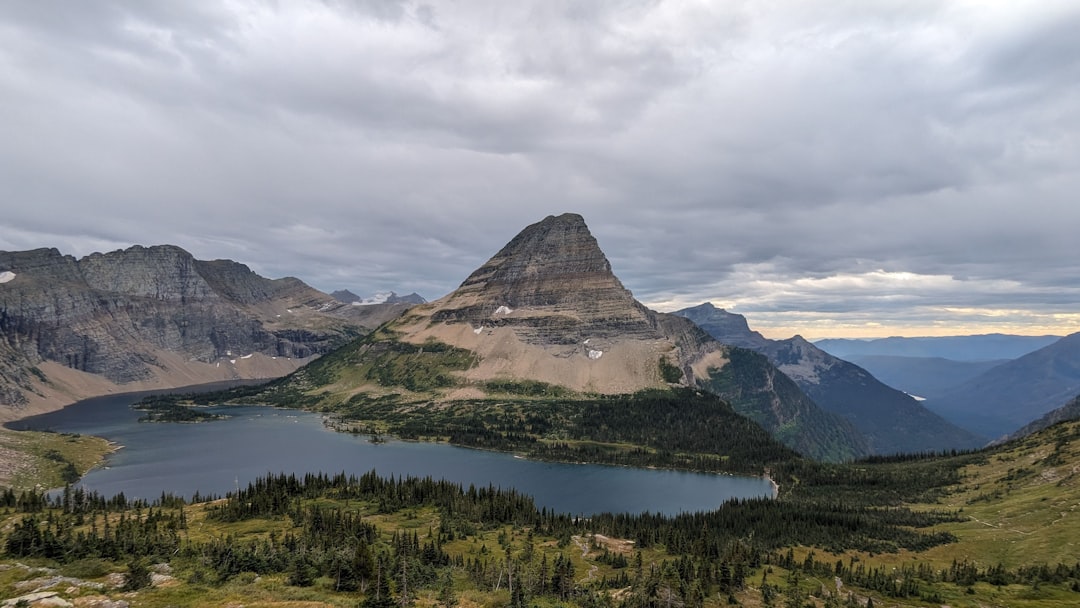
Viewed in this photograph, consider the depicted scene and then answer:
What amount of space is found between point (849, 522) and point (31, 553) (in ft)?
560

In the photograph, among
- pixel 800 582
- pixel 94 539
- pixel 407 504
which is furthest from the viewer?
pixel 407 504

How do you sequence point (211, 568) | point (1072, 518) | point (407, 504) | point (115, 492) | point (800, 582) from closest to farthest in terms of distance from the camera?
point (211, 568)
point (800, 582)
point (1072, 518)
point (407, 504)
point (115, 492)

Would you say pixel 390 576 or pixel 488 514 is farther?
pixel 488 514

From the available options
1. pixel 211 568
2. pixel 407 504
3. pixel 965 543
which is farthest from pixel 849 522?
pixel 211 568

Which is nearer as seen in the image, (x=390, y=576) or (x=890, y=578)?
(x=390, y=576)

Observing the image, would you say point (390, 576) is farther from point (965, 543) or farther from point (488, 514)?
point (965, 543)

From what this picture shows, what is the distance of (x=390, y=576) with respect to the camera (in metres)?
75.8

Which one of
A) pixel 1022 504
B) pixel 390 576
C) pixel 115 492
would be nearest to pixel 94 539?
pixel 390 576

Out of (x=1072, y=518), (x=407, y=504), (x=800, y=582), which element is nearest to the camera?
(x=800, y=582)

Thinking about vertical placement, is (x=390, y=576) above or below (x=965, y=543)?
above

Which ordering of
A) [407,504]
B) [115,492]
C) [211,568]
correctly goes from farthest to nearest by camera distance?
[115,492]
[407,504]
[211,568]

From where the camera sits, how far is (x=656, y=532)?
13825 cm

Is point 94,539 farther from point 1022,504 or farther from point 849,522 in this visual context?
point 1022,504

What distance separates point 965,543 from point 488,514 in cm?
11201
